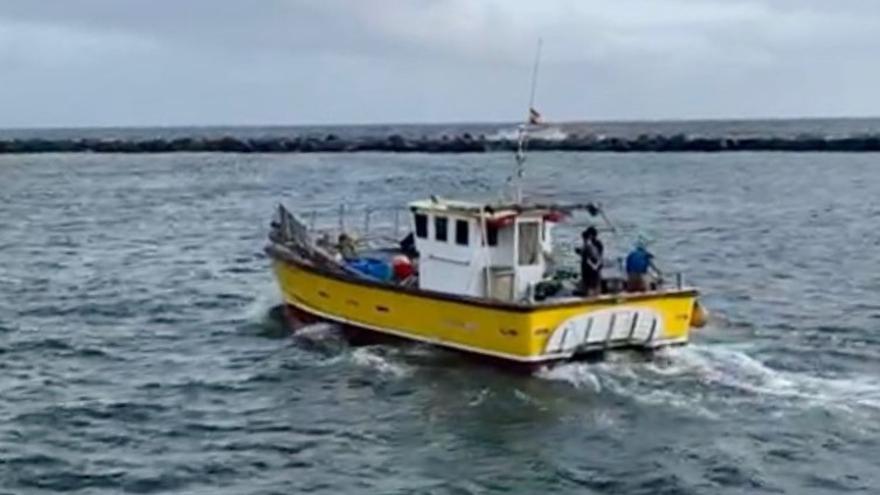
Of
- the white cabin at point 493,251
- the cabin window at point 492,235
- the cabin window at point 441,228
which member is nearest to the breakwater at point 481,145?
the cabin window at point 441,228

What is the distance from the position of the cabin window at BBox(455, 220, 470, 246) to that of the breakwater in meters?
99.1

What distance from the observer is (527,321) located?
25.0 meters

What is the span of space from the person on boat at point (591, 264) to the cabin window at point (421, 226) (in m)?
3.07

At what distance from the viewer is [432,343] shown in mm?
26938

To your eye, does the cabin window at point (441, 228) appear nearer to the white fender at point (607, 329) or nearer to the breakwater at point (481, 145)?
the white fender at point (607, 329)

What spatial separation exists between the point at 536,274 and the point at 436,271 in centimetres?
187

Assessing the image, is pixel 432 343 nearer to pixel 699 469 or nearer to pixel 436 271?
pixel 436 271

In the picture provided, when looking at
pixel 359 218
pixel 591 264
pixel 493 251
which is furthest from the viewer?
pixel 359 218

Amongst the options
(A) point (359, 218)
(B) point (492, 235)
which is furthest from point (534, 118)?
(A) point (359, 218)

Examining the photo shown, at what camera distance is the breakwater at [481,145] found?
12588 centimetres

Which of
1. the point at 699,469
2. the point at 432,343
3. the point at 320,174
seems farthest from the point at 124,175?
the point at 699,469

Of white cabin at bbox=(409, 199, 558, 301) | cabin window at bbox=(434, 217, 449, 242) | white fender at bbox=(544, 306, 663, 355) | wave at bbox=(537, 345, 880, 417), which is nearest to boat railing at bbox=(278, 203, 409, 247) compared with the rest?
cabin window at bbox=(434, 217, 449, 242)

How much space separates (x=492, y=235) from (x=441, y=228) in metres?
1.13

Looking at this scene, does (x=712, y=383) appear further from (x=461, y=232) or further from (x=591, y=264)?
(x=461, y=232)
